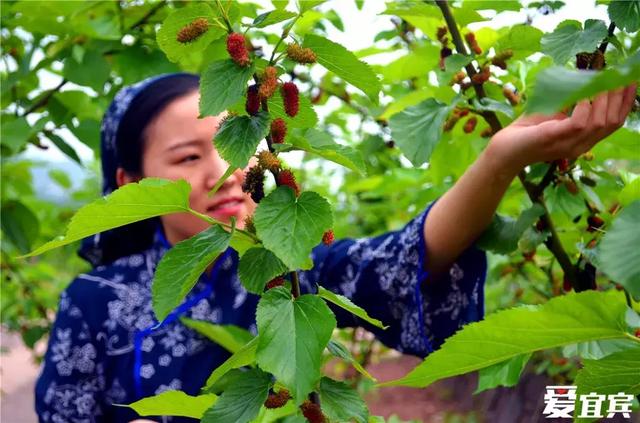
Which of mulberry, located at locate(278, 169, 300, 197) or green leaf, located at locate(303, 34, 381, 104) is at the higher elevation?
green leaf, located at locate(303, 34, 381, 104)

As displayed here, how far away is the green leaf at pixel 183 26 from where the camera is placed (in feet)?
2.11

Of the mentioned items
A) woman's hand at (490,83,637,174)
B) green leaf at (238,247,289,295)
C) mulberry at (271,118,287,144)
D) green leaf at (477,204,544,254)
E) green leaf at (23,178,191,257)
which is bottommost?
green leaf at (477,204,544,254)

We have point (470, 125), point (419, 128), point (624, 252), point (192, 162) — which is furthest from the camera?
point (192, 162)

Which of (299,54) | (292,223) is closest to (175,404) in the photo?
(292,223)

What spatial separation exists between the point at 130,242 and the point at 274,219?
38.8 inches

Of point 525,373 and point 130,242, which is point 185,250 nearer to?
point 130,242

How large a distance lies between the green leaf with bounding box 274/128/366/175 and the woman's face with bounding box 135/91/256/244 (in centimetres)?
44

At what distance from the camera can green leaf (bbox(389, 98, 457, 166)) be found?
2.89ft

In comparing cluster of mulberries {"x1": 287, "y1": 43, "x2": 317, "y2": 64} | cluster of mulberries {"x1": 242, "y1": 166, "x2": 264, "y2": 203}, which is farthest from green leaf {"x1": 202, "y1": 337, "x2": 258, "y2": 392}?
cluster of mulberries {"x1": 287, "y1": 43, "x2": 317, "y2": 64}

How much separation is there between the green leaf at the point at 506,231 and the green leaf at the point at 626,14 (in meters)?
0.30

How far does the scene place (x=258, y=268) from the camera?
614 millimetres

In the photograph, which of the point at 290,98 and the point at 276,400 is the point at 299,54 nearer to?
the point at 290,98

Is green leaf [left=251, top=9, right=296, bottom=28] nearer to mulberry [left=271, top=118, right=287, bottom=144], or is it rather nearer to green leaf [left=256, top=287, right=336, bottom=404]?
mulberry [left=271, top=118, right=287, bottom=144]

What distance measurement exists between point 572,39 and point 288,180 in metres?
0.33
